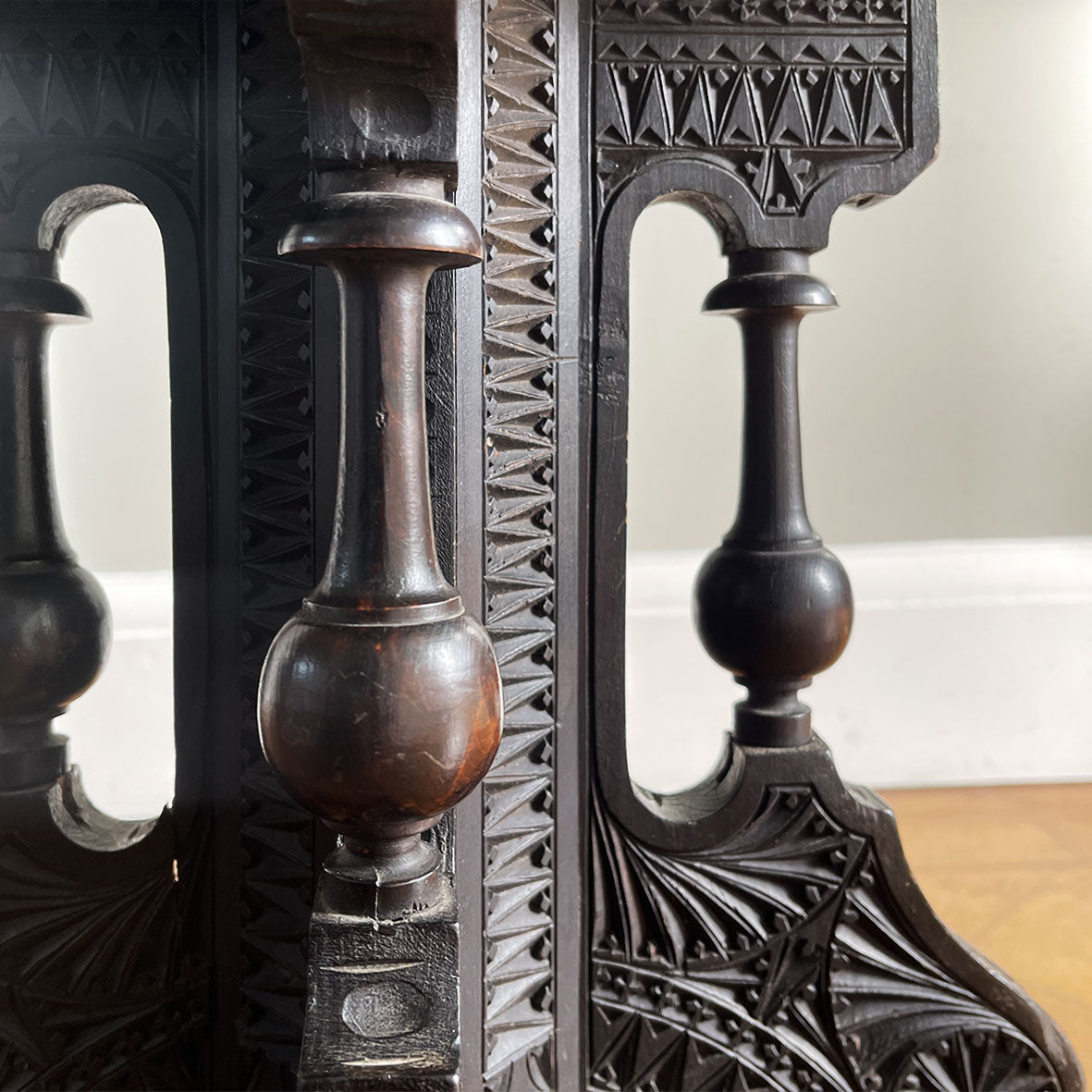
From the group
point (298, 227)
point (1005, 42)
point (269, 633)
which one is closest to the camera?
point (298, 227)

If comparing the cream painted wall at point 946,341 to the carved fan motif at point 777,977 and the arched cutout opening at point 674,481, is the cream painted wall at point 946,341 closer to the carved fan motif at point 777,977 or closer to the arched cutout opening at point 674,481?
the arched cutout opening at point 674,481

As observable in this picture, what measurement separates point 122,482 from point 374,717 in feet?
3.41

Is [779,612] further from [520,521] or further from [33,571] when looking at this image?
[33,571]

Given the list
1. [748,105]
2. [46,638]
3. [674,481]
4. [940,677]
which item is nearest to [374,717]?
[46,638]

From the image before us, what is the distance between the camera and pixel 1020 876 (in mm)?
1190

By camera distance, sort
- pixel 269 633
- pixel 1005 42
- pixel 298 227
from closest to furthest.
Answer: pixel 298 227, pixel 269 633, pixel 1005 42

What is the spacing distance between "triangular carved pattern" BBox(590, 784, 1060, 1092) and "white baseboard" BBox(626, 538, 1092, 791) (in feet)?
2.56

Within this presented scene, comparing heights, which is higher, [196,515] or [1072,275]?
[1072,275]

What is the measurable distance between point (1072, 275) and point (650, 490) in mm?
655

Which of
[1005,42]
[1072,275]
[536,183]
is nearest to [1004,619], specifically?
[1072,275]

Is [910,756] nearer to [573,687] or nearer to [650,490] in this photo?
[650,490]

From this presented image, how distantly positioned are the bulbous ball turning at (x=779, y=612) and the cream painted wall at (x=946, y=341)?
0.76m

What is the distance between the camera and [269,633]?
64cm

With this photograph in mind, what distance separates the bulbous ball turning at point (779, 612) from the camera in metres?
0.74
